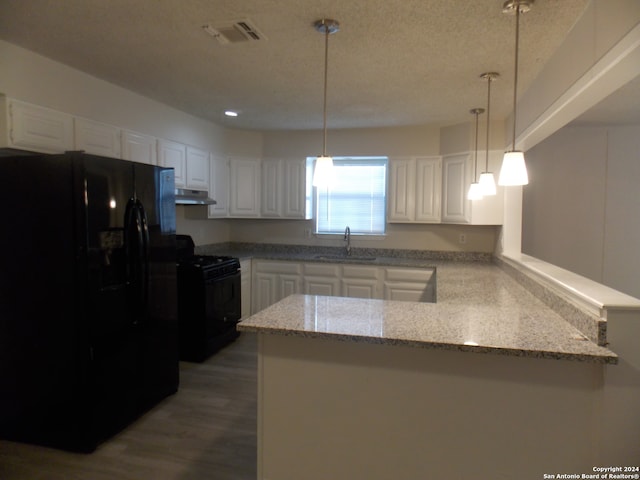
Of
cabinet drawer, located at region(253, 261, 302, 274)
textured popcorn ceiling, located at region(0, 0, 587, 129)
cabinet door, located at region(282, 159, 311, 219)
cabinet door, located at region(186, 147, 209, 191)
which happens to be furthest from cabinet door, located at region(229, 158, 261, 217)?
textured popcorn ceiling, located at region(0, 0, 587, 129)

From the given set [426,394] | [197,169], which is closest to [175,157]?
[197,169]

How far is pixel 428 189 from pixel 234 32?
2.91 meters

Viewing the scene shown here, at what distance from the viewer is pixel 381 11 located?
6.30 feet

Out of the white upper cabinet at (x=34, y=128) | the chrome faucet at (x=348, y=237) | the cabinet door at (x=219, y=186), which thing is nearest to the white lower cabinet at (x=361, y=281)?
the chrome faucet at (x=348, y=237)

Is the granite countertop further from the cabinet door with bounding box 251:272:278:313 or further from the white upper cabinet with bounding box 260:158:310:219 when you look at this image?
the white upper cabinet with bounding box 260:158:310:219

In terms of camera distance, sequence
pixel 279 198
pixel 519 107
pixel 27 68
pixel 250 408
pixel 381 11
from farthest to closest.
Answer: pixel 279 198
pixel 519 107
pixel 250 408
pixel 27 68
pixel 381 11

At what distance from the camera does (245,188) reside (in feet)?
16.1

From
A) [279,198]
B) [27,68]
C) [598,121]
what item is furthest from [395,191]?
[27,68]

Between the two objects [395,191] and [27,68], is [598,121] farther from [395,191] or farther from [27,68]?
[27,68]

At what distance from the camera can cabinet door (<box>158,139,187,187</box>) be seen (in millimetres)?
3654

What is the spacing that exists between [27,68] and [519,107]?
3.58 metres

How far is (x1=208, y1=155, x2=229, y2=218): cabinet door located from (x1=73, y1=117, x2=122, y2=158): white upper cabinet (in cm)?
139

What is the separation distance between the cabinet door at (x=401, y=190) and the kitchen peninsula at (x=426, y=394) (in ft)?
8.66

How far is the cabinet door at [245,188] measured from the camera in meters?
4.88
